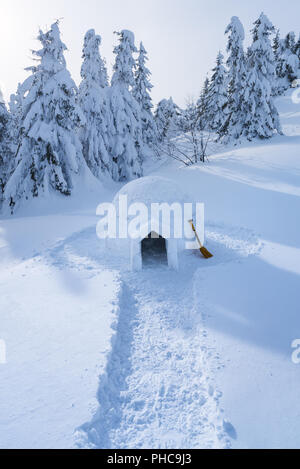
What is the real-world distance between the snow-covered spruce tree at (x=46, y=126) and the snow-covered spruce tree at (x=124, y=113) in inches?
180

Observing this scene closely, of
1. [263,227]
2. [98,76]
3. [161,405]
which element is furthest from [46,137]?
[161,405]

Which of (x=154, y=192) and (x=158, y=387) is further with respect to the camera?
(x=154, y=192)

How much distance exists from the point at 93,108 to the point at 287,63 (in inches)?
1061

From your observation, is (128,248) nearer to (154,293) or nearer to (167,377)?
(154,293)

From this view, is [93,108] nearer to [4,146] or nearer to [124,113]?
[124,113]

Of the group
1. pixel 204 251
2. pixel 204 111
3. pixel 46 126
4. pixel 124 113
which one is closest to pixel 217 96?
pixel 204 111

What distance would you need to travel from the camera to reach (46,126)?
14.3 meters

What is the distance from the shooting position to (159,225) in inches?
278

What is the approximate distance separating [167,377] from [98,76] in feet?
65.0

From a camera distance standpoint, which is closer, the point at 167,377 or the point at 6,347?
the point at 167,377

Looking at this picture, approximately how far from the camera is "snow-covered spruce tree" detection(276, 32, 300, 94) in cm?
3156

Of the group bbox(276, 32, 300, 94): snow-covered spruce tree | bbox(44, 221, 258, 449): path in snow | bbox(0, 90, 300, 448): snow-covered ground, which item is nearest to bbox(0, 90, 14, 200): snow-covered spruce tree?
bbox(0, 90, 300, 448): snow-covered ground

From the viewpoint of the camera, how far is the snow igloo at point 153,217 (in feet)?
24.2

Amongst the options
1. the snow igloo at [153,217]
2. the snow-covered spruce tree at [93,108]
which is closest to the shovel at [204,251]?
the snow igloo at [153,217]
